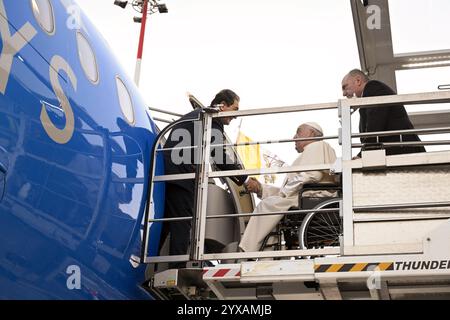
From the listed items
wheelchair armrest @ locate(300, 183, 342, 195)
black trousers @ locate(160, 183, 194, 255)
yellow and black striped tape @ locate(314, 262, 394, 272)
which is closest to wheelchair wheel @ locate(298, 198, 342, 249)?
wheelchair armrest @ locate(300, 183, 342, 195)

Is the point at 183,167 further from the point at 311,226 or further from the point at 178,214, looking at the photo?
the point at 311,226

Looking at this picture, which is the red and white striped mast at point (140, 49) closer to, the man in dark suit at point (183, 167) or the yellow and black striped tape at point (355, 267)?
the man in dark suit at point (183, 167)

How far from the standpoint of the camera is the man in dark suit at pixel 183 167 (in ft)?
21.2

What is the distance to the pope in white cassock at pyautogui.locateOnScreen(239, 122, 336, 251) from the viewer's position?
678 centimetres

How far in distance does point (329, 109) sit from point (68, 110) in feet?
7.84

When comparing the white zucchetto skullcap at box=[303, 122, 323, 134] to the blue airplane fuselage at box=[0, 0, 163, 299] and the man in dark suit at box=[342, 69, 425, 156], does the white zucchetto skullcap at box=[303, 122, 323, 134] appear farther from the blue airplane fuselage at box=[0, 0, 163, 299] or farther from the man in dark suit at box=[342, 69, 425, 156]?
the blue airplane fuselage at box=[0, 0, 163, 299]

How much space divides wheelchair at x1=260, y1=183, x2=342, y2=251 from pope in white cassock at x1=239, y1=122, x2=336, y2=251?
0.31ft

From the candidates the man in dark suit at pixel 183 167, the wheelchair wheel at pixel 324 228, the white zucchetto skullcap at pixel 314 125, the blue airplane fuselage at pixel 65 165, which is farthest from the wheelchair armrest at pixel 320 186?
the blue airplane fuselage at pixel 65 165

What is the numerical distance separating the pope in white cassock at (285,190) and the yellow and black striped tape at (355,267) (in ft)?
4.65

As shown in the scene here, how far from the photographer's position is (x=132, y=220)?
604 centimetres

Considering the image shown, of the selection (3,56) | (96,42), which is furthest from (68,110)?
(96,42)
